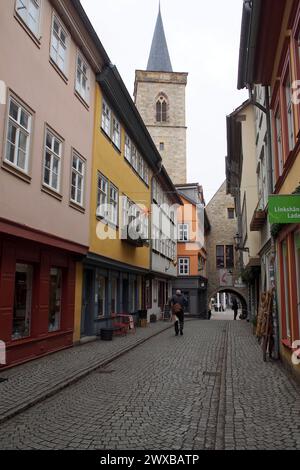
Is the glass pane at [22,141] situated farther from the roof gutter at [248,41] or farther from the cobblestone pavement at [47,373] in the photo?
the roof gutter at [248,41]

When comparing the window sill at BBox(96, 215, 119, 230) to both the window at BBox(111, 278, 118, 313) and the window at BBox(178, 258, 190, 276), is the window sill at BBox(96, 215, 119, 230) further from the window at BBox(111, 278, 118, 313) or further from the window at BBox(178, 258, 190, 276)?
the window at BBox(178, 258, 190, 276)

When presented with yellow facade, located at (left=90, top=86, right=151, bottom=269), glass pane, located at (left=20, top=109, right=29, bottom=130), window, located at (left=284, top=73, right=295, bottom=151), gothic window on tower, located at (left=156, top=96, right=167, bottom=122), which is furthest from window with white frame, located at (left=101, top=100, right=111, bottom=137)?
gothic window on tower, located at (left=156, top=96, right=167, bottom=122)

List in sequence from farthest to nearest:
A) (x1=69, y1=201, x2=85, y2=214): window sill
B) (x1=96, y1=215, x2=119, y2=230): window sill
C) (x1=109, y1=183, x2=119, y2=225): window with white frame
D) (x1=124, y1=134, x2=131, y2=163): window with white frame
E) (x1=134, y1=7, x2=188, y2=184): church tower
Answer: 1. (x1=134, y1=7, x2=188, y2=184): church tower
2. (x1=124, y1=134, x2=131, y2=163): window with white frame
3. (x1=109, y1=183, x2=119, y2=225): window with white frame
4. (x1=96, y1=215, x2=119, y2=230): window sill
5. (x1=69, y1=201, x2=85, y2=214): window sill

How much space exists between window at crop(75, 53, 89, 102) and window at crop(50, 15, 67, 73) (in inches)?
40.9

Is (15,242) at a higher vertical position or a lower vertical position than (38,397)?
higher

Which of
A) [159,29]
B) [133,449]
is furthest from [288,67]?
[159,29]

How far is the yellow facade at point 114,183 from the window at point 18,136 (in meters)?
4.66

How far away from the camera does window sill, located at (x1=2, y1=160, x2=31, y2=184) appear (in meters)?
8.80

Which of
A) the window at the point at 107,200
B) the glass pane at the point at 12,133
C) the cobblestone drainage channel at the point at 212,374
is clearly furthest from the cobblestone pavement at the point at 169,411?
the window at the point at 107,200

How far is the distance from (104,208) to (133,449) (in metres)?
11.6

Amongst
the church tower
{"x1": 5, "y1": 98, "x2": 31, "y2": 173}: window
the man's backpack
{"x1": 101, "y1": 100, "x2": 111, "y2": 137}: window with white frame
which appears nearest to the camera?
{"x1": 5, "y1": 98, "x2": 31, "y2": 173}: window

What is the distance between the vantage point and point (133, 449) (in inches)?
185

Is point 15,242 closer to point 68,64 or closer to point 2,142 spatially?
point 2,142

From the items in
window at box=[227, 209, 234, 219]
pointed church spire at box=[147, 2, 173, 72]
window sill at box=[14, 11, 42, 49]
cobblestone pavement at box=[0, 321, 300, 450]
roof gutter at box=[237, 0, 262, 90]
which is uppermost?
pointed church spire at box=[147, 2, 173, 72]
